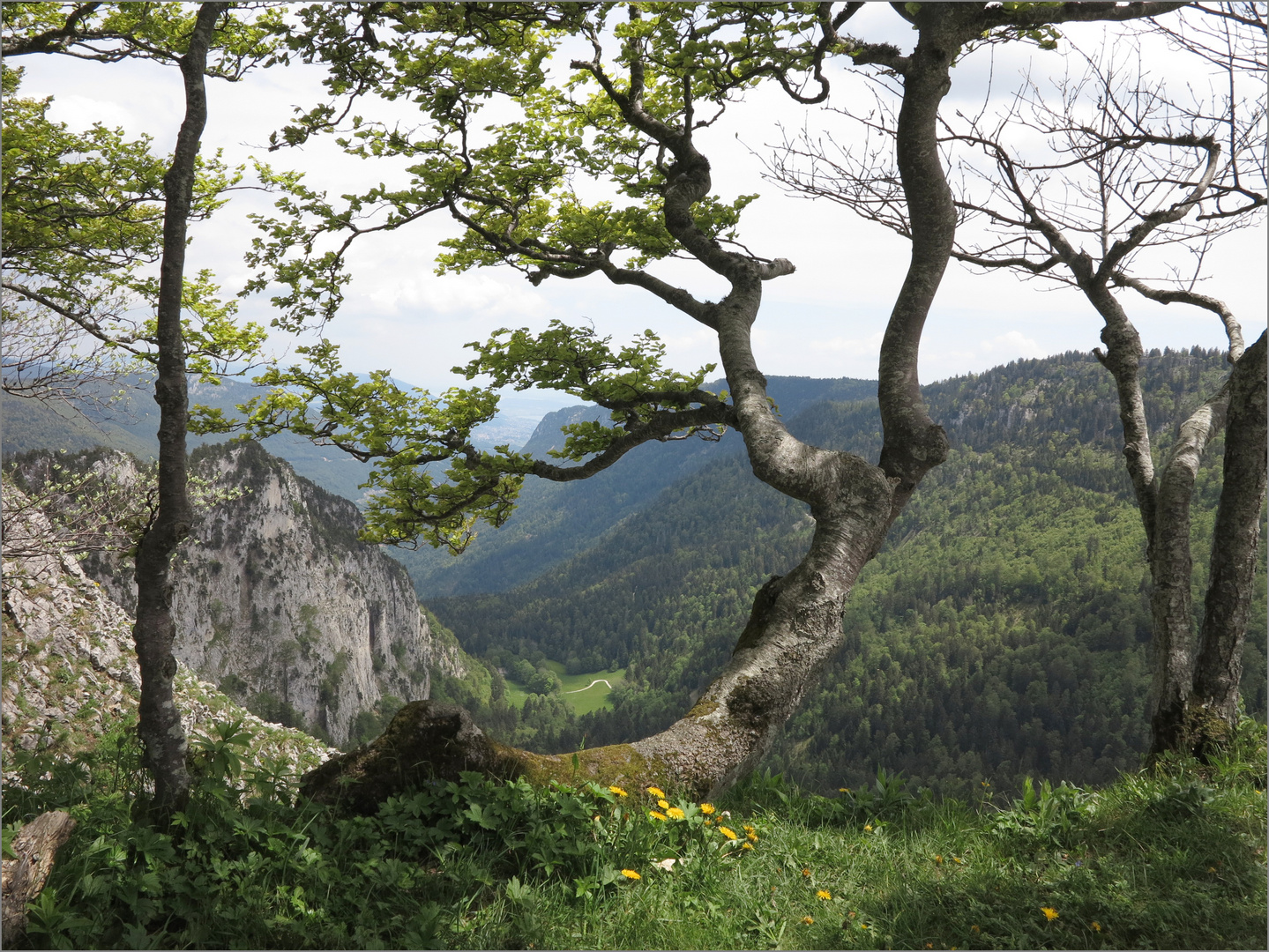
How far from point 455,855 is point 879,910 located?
2236mm

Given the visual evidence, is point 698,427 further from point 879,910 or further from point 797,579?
point 879,910

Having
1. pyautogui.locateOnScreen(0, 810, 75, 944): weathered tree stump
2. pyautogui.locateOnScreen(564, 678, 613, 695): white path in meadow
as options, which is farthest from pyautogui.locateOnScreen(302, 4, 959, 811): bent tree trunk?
pyautogui.locateOnScreen(564, 678, 613, 695): white path in meadow

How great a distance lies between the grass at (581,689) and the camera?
14912 cm

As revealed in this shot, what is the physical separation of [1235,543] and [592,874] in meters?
5.85

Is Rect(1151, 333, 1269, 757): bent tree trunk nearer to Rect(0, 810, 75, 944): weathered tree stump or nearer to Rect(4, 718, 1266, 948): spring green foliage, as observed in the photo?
Rect(4, 718, 1266, 948): spring green foliage

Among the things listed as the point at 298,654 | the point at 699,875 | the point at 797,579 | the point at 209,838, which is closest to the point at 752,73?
the point at 797,579

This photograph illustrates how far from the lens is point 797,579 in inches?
225

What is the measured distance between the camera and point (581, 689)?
16100 centimetres

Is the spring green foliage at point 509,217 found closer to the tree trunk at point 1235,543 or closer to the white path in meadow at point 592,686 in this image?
the tree trunk at point 1235,543

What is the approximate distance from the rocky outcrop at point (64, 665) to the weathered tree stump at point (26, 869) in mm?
3694

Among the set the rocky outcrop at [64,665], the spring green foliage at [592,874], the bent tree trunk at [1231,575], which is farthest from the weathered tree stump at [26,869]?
the bent tree trunk at [1231,575]

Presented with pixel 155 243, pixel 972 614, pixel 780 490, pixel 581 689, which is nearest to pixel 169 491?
pixel 780 490

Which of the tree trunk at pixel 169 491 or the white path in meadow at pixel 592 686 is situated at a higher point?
the tree trunk at pixel 169 491

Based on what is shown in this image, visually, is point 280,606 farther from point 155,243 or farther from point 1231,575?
point 1231,575
